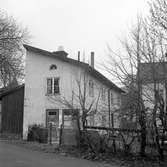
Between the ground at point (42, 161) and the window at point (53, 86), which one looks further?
the window at point (53, 86)

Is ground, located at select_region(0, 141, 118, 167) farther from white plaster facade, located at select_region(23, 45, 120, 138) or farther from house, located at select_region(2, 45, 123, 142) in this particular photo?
white plaster facade, located at select_region(23, 45, 120, 138)

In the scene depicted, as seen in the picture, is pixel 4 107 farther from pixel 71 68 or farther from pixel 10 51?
pixel 71 68

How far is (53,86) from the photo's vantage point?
931 inches

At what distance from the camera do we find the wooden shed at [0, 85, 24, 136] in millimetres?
23547

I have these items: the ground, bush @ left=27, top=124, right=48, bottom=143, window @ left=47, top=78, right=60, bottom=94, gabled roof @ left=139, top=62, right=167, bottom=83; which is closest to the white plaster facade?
window @ left=47, top=78, right=60, bottom=94

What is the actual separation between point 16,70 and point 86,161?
14.7 m

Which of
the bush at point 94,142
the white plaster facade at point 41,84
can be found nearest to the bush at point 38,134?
the white plaster facade at point 41,84

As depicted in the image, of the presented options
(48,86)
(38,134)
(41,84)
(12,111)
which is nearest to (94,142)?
(38,134)

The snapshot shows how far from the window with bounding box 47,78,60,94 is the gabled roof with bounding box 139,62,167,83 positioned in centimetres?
1283

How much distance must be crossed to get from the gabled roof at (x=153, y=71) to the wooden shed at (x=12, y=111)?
1435 cm

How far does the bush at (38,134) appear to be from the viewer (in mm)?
19894

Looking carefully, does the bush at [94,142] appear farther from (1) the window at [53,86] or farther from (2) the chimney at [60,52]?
(2) the chimney at [60,52]

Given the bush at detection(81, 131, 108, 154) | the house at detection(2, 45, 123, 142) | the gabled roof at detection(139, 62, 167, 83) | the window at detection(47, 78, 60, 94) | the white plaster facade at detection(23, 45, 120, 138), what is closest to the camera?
the gabled roof at detection(139, 62, 167, 83)

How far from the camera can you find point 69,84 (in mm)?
23188
